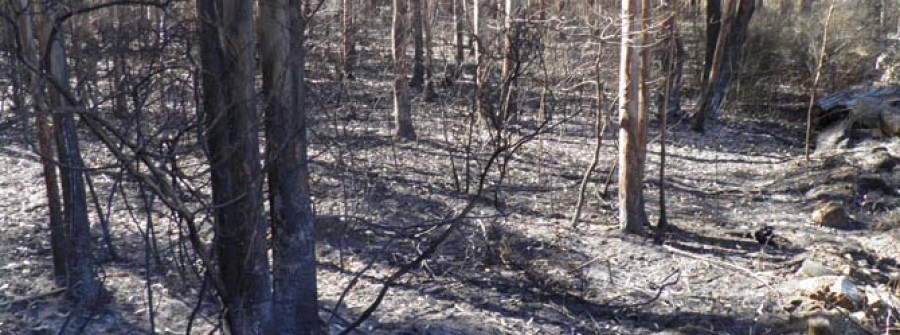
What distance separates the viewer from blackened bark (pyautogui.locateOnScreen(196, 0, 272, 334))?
440 centimetres

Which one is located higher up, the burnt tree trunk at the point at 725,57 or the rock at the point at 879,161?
the burnt tree trunk at the point at 725,57

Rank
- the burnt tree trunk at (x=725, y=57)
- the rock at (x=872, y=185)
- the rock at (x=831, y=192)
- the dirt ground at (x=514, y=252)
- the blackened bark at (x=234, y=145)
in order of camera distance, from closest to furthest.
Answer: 1. the blackened bark at (x=234, y=145)
2. the dirt ground at (x=514, y=252)
3. the rock at (x=831, y=192)
4. the rock at (x=872, y=185)
5. the burnt tree trunk at (x=725, y=57)

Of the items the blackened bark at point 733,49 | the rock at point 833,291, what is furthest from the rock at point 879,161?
the rock at point 833,291

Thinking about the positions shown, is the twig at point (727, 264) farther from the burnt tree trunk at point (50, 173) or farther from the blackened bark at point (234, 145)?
the burnt tree trunk at point (50, 173)

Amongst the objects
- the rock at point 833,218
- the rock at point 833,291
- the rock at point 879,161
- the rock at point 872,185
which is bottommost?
the rock at point 833,291

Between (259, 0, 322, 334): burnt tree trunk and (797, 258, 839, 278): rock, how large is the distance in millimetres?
4907

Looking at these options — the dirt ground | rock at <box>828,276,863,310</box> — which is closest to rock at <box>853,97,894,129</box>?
the dirt ground

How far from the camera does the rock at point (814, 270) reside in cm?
845

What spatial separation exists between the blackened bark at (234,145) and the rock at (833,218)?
7767mm

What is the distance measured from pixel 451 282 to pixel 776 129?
10.4 m

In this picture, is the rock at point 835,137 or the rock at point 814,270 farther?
the rock at point 835,137

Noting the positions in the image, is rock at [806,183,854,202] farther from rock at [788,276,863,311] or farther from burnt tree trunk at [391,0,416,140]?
burnt tree trunk at [391,0,416,140]

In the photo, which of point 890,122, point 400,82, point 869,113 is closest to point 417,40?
point 400,82

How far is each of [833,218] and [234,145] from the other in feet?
26.7
